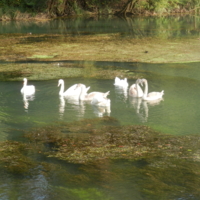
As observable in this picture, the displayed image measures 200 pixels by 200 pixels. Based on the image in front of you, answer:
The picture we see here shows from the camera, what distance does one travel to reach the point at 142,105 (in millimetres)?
8727

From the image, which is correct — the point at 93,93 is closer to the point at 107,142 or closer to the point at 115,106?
the point at 115,106

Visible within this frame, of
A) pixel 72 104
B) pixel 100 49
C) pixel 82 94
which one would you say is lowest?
pixel 72 104

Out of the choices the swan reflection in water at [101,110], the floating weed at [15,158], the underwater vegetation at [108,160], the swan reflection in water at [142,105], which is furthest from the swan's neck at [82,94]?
the floating weed at [15,158]

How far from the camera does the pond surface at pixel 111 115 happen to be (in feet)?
15.3

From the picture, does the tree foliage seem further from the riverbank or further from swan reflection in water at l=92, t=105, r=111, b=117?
swan reflection in water at l=92, t=105, r=111, b=117

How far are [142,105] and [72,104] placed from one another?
1.52 meters

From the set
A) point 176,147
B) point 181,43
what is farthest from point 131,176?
point 181,43

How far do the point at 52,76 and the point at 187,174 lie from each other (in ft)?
23.3

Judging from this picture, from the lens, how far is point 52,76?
11.5m

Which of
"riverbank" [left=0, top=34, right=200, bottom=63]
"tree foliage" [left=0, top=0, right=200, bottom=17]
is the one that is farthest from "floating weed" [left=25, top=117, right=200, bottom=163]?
"tree foliage" [left=0, top=0, right=200, bottom=17]

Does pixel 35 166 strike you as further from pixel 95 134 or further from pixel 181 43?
pixel 181 43

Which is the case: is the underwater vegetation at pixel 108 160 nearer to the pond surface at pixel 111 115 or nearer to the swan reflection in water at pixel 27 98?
the pond surface at pixel 111 115

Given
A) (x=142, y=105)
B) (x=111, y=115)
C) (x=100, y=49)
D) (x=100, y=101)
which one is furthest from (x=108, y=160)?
(x=100, y=49)

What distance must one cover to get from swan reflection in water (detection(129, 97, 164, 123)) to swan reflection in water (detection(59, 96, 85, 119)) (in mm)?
1107
